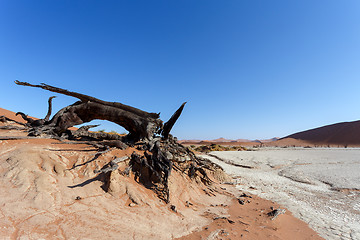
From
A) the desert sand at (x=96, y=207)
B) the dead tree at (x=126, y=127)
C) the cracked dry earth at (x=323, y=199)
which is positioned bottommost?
the cracked dry earth at (x=323, y=199)

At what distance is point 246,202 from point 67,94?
9116 millimetres

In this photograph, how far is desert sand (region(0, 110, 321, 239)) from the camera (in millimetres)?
2861

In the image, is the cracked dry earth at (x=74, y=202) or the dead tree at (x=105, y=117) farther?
the dead tree at (x=105, y=117)

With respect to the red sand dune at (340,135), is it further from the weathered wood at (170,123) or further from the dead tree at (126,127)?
the weathered wood at (170,123)

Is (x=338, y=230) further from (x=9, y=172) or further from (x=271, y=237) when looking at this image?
(x=9, y=172)

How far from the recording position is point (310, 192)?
7.86 m

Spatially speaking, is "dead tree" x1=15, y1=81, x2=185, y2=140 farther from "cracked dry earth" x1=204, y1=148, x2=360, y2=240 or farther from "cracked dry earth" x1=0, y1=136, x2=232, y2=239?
"cracked dry earth" x1=204, y1=148, x2=360, y2=240

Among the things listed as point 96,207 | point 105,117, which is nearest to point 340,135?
point 105,117

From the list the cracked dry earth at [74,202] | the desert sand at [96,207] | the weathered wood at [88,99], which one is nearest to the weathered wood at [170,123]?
the weathered wood at [88,99]

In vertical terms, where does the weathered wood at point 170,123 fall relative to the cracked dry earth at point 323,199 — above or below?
above

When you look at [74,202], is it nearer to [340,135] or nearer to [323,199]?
[323,199]

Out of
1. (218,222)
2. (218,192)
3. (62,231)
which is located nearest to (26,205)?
(62,231)

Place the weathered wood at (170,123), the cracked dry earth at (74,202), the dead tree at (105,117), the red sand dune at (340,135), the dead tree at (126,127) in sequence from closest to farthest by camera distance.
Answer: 1. the cracked dry earth at (74,202)
2. the dead tree at (126,127)
3. the dead tree at (105,117)
4. the weathered wood at (170,123)
5. the red sand dune at (340,135)

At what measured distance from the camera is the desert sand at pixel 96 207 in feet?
9.39
